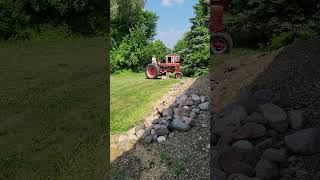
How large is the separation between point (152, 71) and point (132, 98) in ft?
2.75

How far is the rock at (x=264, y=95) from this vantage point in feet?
22.5

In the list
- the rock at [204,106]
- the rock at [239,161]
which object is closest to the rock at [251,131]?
the rock at [239,161]

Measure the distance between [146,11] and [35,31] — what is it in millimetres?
8515

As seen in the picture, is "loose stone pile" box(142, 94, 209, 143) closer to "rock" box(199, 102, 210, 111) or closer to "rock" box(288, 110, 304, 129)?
"rock" box(199, 102, 210, 111)

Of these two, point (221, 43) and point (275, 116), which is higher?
point (221, 43)

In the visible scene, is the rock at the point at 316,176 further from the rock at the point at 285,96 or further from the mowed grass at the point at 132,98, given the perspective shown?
the mowed grass at the point at 132,98

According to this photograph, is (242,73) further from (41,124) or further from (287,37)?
(41,124)

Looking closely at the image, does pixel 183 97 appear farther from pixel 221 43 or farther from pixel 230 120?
pixel 221 43

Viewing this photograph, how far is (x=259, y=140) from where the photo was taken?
20.8ft

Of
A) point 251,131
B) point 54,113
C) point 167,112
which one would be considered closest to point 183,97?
point 167,112

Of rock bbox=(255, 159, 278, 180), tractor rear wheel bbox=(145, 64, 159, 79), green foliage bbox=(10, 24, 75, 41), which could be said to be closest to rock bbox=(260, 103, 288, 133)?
rock bbox=(255, 159, 278, 180)

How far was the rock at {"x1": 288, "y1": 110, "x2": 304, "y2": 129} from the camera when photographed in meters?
6.36

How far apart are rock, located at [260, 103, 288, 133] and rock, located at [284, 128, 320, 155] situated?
0.93 ft

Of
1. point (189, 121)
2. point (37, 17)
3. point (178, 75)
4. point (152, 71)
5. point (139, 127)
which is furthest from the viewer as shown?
point (37, 17)
